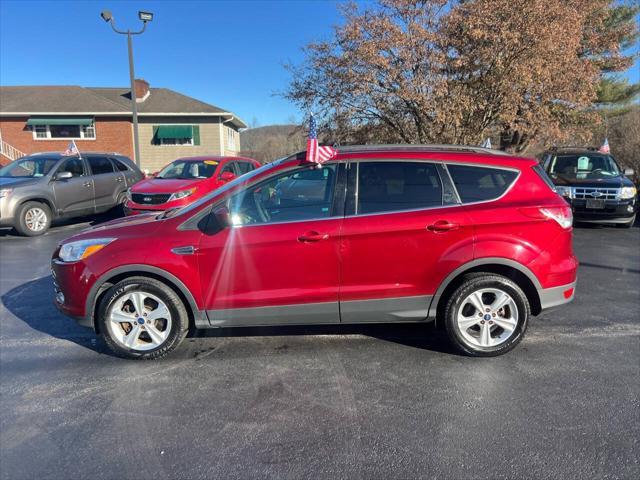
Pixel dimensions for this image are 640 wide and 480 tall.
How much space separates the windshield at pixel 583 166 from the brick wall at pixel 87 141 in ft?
79.3

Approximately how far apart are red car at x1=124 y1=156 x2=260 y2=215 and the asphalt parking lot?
4.47 meters

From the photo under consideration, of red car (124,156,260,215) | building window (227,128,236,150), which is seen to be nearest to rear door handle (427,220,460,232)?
red car (124,156,260,215)

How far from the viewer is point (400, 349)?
3900 mm

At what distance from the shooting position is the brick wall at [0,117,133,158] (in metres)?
26.7

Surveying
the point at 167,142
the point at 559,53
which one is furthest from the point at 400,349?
the point at 167,142

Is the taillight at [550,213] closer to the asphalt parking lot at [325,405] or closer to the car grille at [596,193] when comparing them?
the asphalt parking lot at [325,405]

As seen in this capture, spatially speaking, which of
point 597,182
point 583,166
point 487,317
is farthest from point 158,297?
point 583,166

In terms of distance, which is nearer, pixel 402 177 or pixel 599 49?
pixel 402 177

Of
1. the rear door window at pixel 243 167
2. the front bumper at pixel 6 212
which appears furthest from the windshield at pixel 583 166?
the front bumper at pixel 6 212

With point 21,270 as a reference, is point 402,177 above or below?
above

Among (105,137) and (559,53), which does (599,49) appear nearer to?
(559,53)

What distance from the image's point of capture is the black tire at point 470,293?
11.9 feet

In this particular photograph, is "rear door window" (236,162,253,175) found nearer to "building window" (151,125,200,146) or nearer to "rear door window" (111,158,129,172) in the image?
"rear door window" (111,158,129,172)

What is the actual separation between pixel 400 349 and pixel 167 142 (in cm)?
2726
